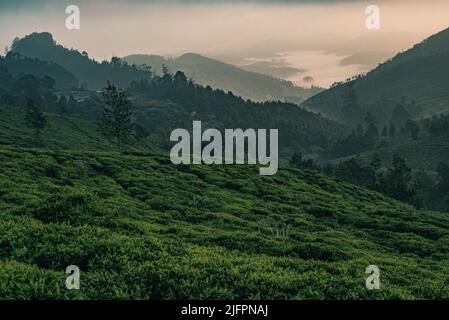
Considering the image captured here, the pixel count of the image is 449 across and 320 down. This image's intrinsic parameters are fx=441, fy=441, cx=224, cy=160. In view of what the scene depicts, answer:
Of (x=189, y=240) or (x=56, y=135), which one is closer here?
(x=189, y=240)

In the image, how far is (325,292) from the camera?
1596 centimetres

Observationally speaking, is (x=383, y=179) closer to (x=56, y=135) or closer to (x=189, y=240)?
(x=56, y=135)

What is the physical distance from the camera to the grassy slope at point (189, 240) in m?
15.7

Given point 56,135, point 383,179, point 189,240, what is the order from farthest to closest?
point 56,135, point 383,179, point 189,240

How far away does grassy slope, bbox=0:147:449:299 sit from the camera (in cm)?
1570

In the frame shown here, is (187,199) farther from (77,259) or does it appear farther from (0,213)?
(77,259)

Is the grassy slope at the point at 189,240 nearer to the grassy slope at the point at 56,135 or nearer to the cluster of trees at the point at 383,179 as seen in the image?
the cluster of trees at the point at 383,179

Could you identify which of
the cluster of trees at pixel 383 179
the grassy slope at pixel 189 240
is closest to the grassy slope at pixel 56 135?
the grassy slope at pixel 189 240

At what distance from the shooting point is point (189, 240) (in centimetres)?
2580

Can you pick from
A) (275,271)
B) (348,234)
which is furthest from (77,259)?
(348,234)

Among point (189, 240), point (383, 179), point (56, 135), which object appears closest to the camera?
point (189, 240)

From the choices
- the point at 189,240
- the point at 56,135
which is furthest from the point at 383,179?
the point at 189,240

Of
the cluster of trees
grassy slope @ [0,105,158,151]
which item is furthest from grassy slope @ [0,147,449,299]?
grassy slope @ [0,105,158,151]
